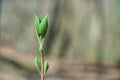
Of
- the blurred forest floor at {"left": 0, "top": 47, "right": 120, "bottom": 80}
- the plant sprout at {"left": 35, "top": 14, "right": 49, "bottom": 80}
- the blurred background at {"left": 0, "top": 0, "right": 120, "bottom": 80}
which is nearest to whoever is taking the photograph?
the plant sprout at {"left": 35, "top": 14, "right": 49, "bottom": 80}

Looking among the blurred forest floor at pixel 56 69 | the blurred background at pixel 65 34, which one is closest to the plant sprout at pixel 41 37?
the blurred forest floor at pixel 56 69

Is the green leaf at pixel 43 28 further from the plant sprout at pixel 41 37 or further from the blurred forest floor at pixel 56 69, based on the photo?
the blurred forest floor at pixel 56 69

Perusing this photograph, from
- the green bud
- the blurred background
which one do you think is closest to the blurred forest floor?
the blurred background

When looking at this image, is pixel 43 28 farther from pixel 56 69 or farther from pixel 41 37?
pixel 56 69

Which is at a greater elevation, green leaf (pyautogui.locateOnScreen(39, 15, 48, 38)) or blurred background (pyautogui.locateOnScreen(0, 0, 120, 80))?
green leaf (pyautogui.locateOnScreen(39, 15, 48, 38))

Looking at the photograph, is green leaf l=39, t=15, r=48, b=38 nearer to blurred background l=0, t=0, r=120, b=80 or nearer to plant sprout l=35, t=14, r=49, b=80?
plant sprout l=35, t=14, r=49, b=80

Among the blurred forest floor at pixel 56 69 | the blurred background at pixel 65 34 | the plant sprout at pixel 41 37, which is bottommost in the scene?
the blurred forest floor at pixel 56 69

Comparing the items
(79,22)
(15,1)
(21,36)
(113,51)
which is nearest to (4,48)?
(21,36)

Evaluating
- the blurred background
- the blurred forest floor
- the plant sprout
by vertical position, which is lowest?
the blurred forest floor

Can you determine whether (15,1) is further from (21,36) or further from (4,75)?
(4,75)

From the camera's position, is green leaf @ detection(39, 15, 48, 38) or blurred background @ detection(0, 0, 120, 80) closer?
green leaf @ detection(39, 15, 48, 38)
